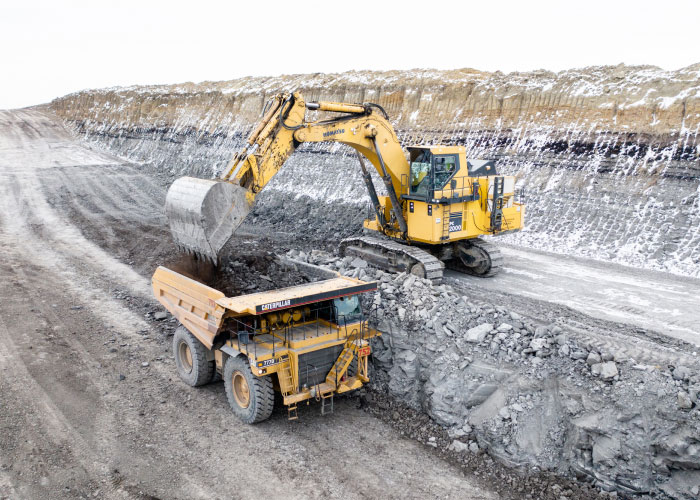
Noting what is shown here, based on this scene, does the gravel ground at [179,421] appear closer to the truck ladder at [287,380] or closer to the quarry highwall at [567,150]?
the truck ladder at [287,380]

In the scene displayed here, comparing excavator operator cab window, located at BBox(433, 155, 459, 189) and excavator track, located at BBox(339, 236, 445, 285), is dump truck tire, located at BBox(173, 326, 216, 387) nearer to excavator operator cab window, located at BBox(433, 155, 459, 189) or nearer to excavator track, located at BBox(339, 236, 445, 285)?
excavator track, located at BBox(339, 236, 445, 285)

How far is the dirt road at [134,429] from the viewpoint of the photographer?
7.04m

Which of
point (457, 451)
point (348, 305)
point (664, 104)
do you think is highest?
point (664, 104)

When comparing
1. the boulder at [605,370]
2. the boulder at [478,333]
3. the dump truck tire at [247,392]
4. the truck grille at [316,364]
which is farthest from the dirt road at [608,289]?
the dump truck tire at [247,392]

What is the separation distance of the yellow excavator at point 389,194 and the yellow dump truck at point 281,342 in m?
1.60

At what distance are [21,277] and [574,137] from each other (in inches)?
645

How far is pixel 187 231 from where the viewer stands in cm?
966

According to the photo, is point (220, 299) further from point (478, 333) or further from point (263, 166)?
point (478, 333)

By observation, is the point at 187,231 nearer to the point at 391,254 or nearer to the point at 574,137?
the point at 391,254

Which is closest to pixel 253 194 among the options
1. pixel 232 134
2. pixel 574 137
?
pixel 574 137

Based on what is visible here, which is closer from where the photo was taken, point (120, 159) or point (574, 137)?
point (574, 137)

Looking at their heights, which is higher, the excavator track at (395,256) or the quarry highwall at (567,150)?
the quarry highwall at (567,150)

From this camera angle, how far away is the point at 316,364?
8.08 m

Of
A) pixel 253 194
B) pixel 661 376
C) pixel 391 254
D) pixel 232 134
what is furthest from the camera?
pixel 232 134
